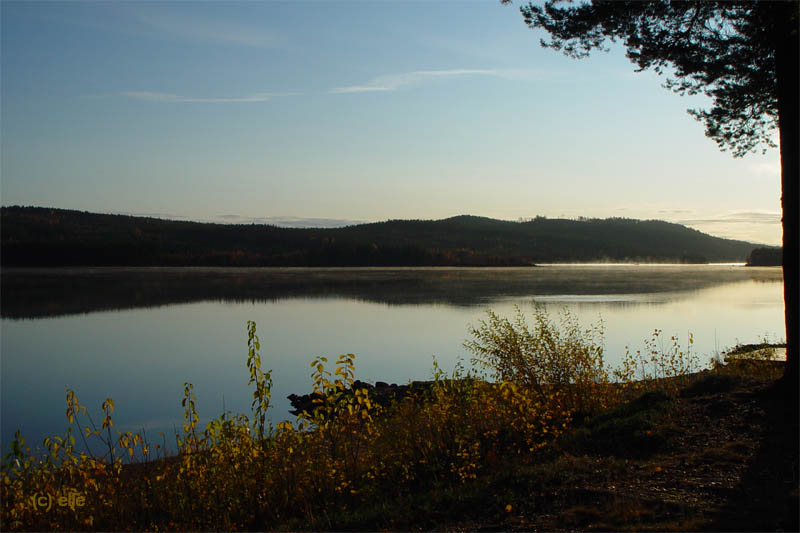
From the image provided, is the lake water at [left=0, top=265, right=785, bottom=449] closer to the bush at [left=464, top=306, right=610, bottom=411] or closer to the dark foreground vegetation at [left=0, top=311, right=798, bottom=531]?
the dark foreground vegetation at [left=0, top=311, right=798, bottom=531]

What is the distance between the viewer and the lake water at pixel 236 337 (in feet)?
54.8

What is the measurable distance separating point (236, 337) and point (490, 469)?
21.9 meters


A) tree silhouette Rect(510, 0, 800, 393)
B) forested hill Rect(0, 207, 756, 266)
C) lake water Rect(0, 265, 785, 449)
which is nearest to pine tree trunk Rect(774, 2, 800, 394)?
tree silhouette Rect(510, 0, 800, 393)

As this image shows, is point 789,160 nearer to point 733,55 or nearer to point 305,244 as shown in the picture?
point 733,55

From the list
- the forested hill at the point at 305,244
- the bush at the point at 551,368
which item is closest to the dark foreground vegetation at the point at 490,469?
the bush at the point at 551,368

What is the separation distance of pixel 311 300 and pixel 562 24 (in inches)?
1501

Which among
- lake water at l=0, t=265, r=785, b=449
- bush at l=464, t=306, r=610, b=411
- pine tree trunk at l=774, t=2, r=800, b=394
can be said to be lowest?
lake water at l=0, t=265, r=785, b=449

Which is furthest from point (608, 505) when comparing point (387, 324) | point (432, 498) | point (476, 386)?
point (387, 324)

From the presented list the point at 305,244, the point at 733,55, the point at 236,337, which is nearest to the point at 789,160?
the point at 733,55

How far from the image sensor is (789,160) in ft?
28.9

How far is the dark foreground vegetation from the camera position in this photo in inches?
235

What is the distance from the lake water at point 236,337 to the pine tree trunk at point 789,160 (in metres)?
9.89

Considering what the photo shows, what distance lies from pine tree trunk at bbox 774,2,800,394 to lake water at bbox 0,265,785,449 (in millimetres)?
9893

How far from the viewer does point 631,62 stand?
11000 millimetres
